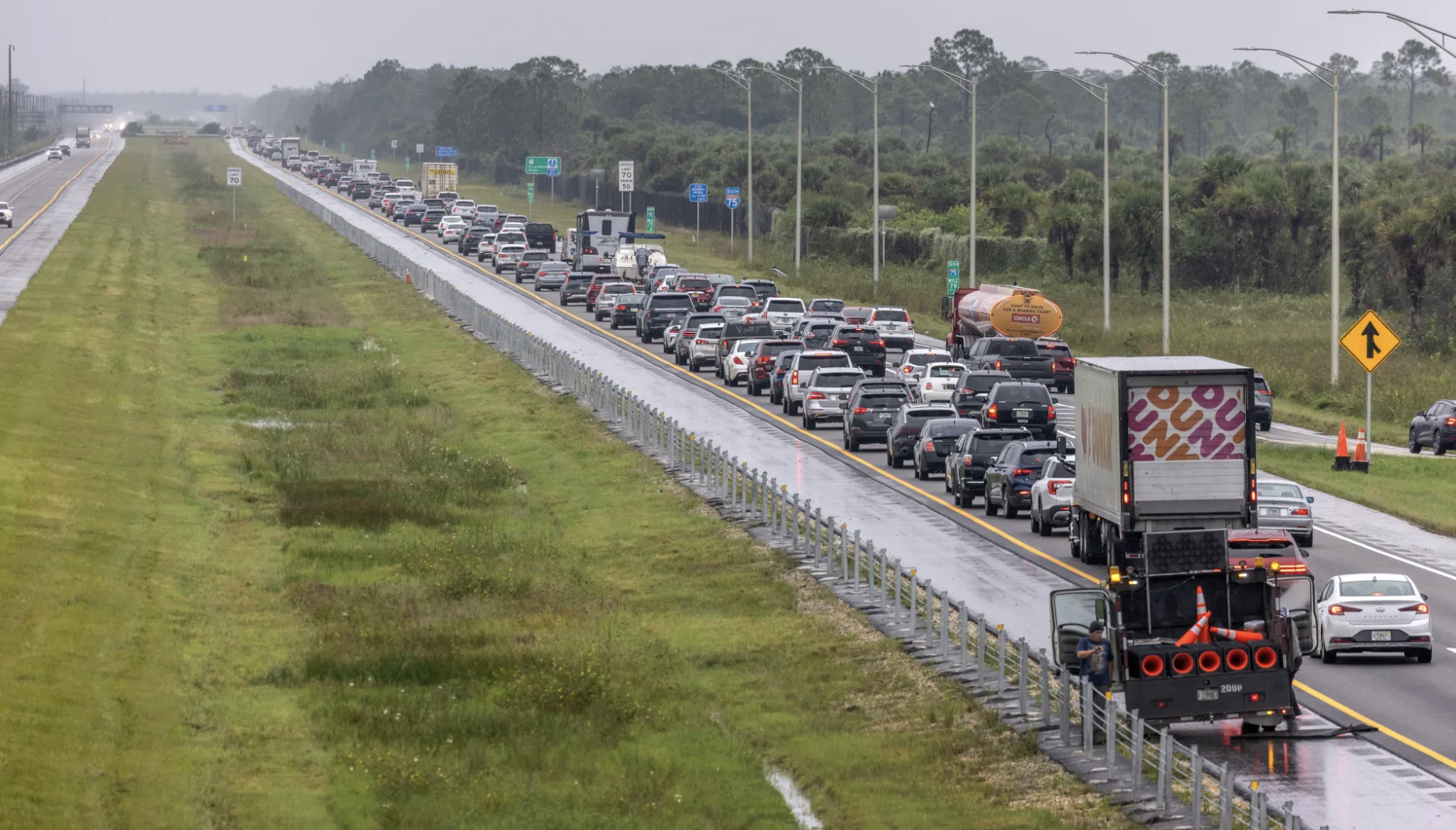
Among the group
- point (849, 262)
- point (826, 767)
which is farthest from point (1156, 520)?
point (849, 262)

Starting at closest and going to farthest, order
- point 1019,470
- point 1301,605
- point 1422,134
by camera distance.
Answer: point 1301,605
point 1019,470
point 1422,134

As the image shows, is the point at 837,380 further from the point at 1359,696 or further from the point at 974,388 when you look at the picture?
the point at 1359,696

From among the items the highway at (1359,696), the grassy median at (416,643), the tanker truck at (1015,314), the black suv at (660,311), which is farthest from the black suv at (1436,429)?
the black suv at (660,311)

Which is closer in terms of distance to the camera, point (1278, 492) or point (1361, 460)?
point (1278, 492)

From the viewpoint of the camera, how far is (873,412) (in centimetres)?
4991

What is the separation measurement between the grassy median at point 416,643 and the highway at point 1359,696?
236 cm

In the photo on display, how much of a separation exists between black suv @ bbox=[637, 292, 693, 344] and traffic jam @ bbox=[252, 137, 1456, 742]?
0.29 feet

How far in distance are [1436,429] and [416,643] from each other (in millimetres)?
32662

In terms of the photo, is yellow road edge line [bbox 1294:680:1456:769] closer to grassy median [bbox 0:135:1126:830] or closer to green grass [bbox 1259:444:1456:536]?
grassy median [bbox 0:135:1126:830]

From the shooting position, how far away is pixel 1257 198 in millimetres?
101188

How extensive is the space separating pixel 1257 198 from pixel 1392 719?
80.6 meters

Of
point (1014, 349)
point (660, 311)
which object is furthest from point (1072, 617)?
point (660, 311)

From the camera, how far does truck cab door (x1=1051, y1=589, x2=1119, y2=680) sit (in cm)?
2241

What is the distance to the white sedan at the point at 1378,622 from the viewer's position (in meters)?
27.2
